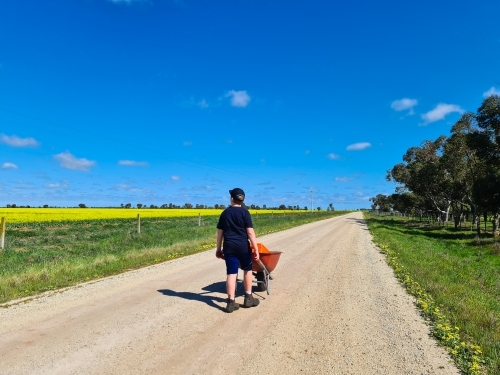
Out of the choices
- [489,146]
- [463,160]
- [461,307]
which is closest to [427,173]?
[463,160]

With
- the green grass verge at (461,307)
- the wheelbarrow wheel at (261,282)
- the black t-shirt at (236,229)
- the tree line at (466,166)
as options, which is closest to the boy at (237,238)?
the black t-shirt at (236,229)

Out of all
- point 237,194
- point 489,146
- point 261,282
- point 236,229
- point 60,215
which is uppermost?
point 489,146

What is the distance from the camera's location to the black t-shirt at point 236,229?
6.61m

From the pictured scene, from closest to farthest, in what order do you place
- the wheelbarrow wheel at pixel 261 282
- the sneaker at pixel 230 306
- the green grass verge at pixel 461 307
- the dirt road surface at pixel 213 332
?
1. the dirt road surface at pixel 213 332
2. the green grass verge at pixel 461 307
3. the sneaker at pixel 230 306
4. the wheelbarrow wheel at pixel 261 282

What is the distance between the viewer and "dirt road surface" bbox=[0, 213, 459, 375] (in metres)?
4.20

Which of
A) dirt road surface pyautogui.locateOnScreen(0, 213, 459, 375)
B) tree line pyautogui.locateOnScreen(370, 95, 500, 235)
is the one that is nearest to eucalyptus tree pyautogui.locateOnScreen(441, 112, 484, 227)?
tree line pyautogui.locateOnScreen(370, 95, 500, 235)

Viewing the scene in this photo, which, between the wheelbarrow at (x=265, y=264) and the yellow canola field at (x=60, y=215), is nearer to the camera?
the wheelbarrow at (x=265, y=264)

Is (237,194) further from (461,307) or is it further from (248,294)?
(461,307)

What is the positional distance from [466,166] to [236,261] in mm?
33717

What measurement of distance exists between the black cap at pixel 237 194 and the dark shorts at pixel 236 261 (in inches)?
40.8

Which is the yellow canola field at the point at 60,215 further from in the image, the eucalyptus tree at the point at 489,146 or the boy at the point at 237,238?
the boy at the point at 237,238

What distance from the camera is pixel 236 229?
21.9 feet

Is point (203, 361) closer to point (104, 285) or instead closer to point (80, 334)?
point (80, 334)

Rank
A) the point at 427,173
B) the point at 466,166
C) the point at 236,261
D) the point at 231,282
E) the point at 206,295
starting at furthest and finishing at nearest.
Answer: the point at 427,173 → the point at 466,166 → the point at 206,295 → the point at 236,261 → the point at 231,282
